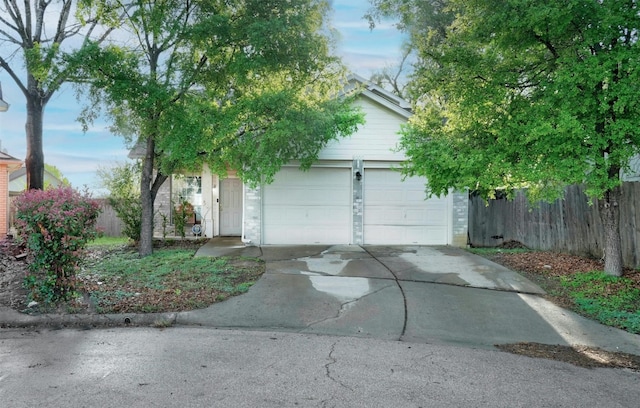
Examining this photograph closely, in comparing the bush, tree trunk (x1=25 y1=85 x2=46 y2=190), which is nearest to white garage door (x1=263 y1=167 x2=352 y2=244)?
the bush

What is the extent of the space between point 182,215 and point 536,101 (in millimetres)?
10523

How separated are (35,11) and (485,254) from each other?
1696 cm

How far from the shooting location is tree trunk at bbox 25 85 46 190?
1433 cm

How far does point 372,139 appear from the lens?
40.8 ft

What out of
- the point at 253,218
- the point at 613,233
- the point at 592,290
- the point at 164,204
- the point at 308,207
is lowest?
the point at 592,290

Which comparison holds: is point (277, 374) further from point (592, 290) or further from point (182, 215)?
point (182, 215)

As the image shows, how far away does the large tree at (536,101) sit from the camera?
268 inches

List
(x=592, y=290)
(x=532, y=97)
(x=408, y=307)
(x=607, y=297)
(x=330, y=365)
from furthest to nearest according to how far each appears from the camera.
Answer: (x=532, y=97) < (x=592, y=290) < (x=607, y=297) < (x=408, y=307) < (x=330, y=365)

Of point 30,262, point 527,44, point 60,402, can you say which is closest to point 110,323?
point 30,262

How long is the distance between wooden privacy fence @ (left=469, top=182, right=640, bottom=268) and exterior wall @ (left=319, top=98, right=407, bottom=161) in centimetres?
313

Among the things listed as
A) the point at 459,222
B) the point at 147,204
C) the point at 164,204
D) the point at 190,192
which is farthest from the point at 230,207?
the point at 459,222

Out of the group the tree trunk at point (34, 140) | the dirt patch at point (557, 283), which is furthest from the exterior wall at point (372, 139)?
the tree trunk at point (34, 140)

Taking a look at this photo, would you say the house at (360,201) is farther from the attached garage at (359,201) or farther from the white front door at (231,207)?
the white front door at (231,207)

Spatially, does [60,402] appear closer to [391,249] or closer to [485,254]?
[391,249]
